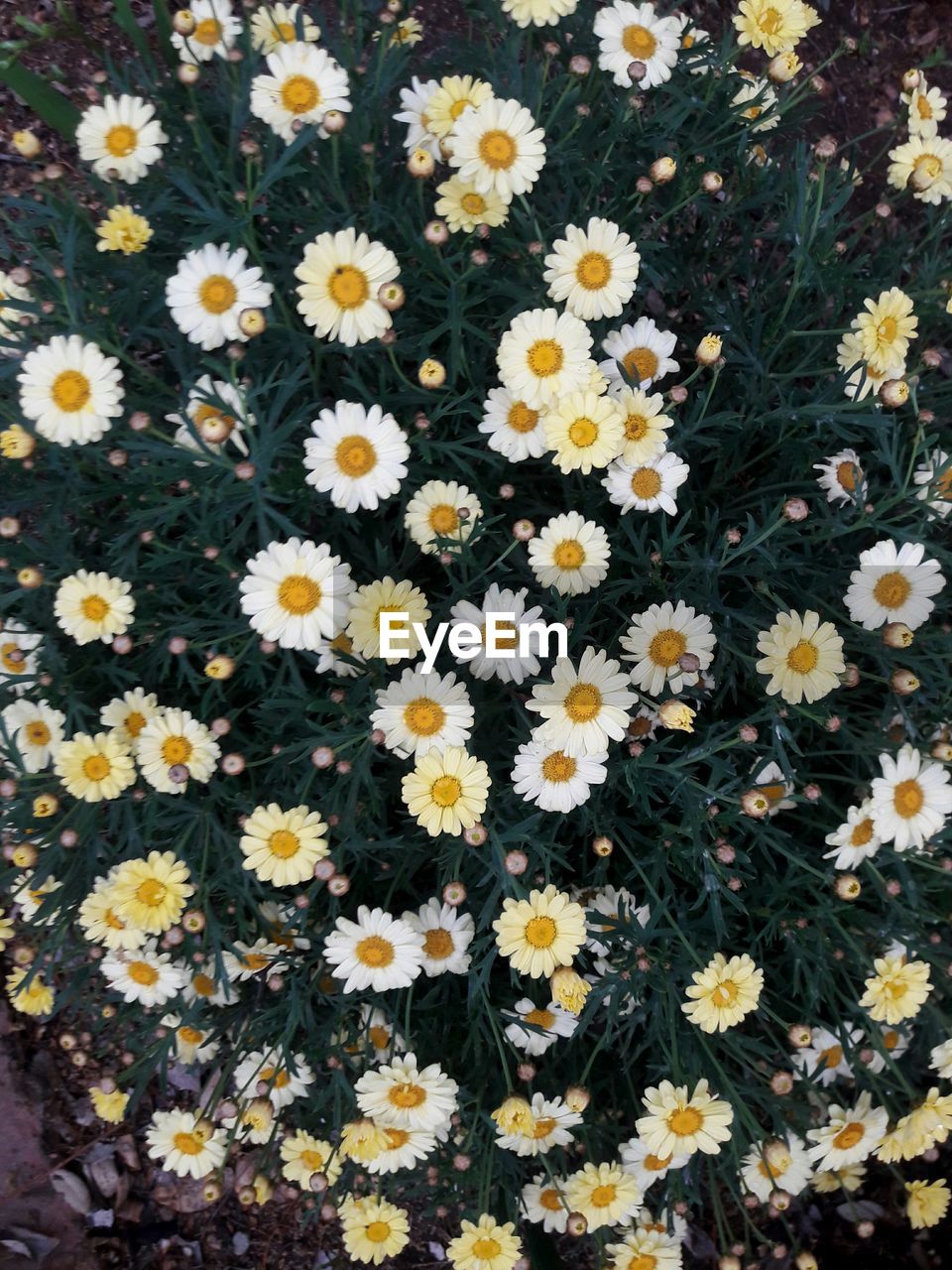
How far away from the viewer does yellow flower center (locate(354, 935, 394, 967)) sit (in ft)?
9.78

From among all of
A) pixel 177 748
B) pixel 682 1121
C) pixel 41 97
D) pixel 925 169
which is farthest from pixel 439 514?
pixel 41 97

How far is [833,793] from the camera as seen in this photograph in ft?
11.7

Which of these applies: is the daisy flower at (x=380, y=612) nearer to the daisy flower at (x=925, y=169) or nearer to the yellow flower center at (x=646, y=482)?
the yellow flower center at (x=646, y=482)

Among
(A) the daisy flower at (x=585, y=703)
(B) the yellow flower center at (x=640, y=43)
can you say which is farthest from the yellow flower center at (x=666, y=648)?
(B) the yellow flower center at (x=640, y=43)

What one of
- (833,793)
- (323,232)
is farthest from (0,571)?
(833,793)

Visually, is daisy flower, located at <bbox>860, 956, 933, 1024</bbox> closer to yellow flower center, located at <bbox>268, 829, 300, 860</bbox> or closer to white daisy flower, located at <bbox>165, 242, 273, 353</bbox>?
yellow flower center, located at <bbox>268, 829, 300, 860</bbox>

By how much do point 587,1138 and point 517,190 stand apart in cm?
294

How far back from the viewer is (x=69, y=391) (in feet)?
9.45

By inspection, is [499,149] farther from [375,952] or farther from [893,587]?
[375,952]

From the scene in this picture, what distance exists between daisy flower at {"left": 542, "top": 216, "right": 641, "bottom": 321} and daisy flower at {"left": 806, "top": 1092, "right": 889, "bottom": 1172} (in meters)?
2.59

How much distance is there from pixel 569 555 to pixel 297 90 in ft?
5.16

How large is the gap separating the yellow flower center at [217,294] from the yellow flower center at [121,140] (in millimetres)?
629

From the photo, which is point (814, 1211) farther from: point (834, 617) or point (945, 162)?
point (945, 162)

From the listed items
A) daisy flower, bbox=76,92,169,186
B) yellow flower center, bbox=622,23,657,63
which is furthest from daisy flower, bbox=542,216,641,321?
daisy flower, bbox=76,92,169,186
